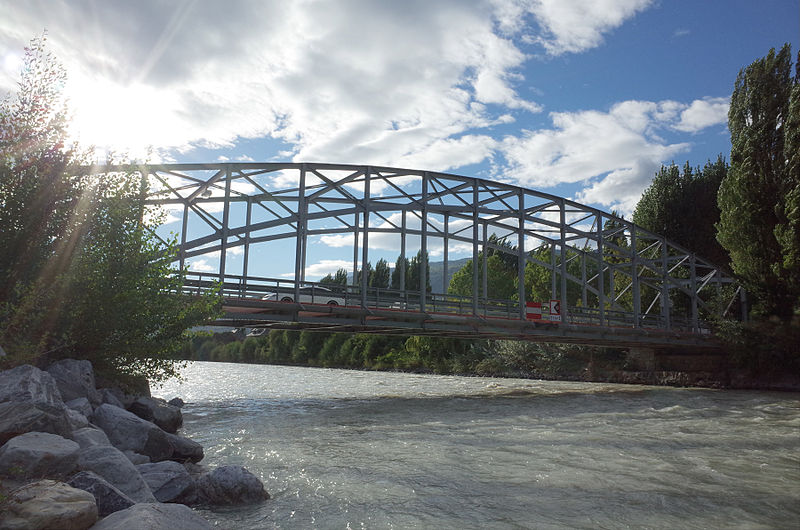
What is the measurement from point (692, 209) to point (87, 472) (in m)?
49.9

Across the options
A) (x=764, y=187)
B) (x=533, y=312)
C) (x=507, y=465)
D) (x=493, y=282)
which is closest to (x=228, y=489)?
(x=507, y=465)

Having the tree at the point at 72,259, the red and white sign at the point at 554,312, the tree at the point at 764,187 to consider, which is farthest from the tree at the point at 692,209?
the tree at the point at 72,259

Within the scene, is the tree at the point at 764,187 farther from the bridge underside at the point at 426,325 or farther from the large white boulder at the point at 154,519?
the large white boulder at the point at 154,519

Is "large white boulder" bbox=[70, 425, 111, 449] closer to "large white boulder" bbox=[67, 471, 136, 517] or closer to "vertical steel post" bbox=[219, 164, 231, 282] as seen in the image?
"large white boulder" bbox=[67, 471, 136, 517]

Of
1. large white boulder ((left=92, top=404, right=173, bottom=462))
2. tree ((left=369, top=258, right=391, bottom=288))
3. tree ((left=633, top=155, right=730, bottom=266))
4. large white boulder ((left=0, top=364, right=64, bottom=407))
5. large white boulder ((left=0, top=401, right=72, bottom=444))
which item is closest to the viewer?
large white boulder ((left=0, top=401, right=72, bottom=444))

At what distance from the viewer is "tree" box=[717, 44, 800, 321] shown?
31.9m

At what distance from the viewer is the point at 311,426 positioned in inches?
609

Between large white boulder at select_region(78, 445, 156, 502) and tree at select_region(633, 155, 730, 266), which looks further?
tree at select_region(633, 155, 730, 266)

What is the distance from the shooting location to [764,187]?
3244 centimetres

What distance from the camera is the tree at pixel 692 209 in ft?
152

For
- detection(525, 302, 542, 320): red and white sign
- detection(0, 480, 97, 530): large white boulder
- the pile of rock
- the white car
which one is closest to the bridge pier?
detection(525, 302, 542, 320): red and white sign

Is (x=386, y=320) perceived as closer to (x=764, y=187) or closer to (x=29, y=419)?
(x=29, y=419)

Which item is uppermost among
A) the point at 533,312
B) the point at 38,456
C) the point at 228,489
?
the point at 533,312

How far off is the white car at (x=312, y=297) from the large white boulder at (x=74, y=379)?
12.8 meters
